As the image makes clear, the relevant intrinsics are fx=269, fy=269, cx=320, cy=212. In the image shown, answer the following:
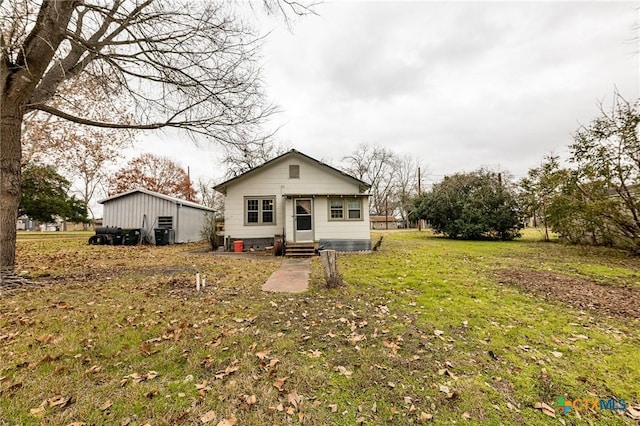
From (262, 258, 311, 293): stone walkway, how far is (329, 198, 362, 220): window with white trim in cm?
525

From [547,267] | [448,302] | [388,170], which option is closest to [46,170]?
[448,302]

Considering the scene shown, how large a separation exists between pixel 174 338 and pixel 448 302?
15.2 ft

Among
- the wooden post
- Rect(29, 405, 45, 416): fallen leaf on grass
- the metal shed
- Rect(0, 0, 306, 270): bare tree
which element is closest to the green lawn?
Rect(29, 405, 45, 416): fallen leaf on grass

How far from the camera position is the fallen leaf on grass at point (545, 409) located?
229cm

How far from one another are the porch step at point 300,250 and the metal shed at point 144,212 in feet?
33.0

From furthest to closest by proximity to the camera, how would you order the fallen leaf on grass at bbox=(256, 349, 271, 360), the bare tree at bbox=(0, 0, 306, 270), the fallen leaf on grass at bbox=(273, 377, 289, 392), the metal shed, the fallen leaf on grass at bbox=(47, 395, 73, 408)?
1. the metal shed
2. the bare tree at bbox=(0, 0, 306, 270)
3. the fallen leaf on grass at bbox=(256, 349, 271, 360)
4. the fallen leaf on grass at bbox=(273, 377, 289, 392)
5. the fallen leaf on grass at bbox=(47, 395, 73, 408)

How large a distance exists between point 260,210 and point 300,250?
10.7 ft

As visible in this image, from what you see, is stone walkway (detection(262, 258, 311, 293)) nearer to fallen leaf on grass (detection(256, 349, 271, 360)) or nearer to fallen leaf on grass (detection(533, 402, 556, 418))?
fallen leaf on grass (detection(256, 349, 271, 360))

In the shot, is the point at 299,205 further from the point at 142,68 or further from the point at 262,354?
the point at 262,354

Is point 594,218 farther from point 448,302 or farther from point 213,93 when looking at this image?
point 213,93

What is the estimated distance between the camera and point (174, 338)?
11.4 ft

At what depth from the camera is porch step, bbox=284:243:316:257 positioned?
40.6ft

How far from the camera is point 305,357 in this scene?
3094mm

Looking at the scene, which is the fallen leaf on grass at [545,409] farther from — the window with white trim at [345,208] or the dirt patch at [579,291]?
the window with white trim at [345,208]
